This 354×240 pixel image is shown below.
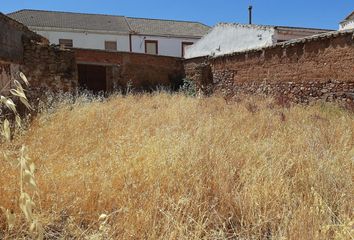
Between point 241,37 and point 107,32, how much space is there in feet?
43.1

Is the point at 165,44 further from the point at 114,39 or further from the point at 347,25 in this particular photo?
the point at 347,25

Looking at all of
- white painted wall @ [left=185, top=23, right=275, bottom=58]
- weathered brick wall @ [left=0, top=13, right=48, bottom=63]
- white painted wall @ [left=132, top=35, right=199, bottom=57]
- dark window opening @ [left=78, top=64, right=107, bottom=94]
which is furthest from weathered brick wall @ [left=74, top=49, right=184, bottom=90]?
white painted wall @ [left=132, top=35, right=199, bottom=57]

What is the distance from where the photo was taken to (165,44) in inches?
1200

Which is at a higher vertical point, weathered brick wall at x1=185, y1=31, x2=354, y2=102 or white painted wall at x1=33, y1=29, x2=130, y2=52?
white painted wall at x1=33, y1=29, x2=130, y2=52

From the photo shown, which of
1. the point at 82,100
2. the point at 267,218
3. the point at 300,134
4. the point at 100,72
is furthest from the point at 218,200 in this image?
the point at 100,72

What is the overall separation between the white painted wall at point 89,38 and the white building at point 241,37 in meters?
6.55

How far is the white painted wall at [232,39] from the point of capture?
18734mm

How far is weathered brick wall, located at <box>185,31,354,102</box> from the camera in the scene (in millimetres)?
9555

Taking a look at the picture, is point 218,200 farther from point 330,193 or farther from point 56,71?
point 56,71

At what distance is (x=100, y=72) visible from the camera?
18.0m

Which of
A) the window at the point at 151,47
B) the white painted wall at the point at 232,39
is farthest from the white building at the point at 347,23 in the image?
the window at the point at 151,47

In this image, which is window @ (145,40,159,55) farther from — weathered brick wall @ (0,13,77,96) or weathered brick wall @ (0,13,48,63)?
weathered brick wall @ (0,13,48,63)

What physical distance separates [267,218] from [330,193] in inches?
31.3

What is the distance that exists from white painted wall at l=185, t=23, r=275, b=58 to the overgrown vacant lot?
14.2 m
